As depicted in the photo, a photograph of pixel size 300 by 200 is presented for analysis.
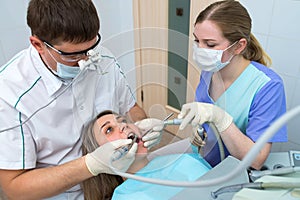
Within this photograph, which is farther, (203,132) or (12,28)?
(12,28)

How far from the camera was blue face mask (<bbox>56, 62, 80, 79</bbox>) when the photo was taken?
3.00 feet

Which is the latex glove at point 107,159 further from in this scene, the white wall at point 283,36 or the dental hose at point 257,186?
the white wall at point 283,36

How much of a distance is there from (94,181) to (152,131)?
1.11 ft

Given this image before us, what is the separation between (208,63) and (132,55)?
284mm

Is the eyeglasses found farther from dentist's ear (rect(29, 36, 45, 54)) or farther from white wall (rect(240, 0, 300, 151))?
white wall (rect(240, 0, 300, 151))

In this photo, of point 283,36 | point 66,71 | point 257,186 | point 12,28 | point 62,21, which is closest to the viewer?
point 257,186

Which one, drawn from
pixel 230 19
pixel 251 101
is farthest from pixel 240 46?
pixel 251 101

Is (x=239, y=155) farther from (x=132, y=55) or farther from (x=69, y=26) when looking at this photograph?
(x=69, y=26)

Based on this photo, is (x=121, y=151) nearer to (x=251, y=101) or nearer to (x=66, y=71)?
(x=66, y=71)

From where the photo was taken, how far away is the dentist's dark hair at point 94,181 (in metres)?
1.02

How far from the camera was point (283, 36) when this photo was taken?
1.31m

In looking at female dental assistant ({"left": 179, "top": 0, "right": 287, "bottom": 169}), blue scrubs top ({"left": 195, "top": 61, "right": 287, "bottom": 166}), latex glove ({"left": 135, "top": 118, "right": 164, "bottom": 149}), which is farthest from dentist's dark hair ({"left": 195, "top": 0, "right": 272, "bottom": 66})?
Result: latex glove ({"left": 135, "top": 118, "right": 164, "bottom": 149})

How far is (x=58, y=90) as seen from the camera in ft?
3.23

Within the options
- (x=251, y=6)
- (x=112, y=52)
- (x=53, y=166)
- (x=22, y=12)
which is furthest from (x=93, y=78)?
(x=22, y=12)
